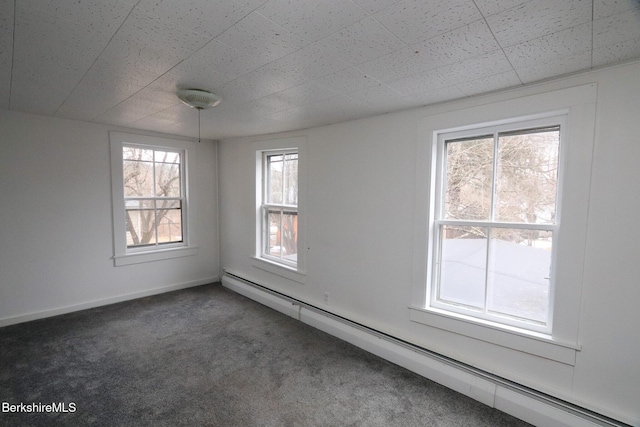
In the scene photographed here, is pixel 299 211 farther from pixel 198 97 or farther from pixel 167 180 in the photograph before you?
pixel 167 180

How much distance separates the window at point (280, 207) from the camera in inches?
149

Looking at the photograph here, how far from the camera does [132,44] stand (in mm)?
1502

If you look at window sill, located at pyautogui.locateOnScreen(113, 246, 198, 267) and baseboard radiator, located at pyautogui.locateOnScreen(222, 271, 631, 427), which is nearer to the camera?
baseboard radiator, located at pyautogui.locateOnScreen(222, 271, 631, 427)

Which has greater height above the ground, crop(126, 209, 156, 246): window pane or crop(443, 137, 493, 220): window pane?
crop(443, 137, 493, 220): window pane

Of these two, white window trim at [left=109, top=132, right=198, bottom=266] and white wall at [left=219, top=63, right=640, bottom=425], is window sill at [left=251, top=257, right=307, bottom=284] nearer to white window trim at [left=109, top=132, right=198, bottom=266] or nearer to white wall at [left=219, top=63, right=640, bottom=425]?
white wall at [left=219, top=63, right=640, bottom=425]

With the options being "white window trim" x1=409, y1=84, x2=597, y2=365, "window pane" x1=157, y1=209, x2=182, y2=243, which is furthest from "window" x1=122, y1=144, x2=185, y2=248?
"white window trim" x1=409, y1=84, x2=597, y2=365

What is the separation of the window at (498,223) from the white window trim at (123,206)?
3632 millimetres

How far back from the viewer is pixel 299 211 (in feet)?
11.6

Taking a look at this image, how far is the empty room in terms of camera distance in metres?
1.41

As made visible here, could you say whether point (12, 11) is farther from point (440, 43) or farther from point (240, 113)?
point (440, 43)

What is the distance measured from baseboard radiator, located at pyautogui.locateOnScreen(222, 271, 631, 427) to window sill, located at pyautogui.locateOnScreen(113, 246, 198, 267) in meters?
2.06

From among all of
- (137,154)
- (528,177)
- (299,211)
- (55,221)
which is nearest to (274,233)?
(299,211)

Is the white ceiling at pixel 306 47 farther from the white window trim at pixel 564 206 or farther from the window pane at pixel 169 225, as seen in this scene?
the window pane at pixel 169 225

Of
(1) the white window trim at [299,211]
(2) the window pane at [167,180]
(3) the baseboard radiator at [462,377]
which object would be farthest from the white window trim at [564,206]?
(2) the window pane at [167,180]
